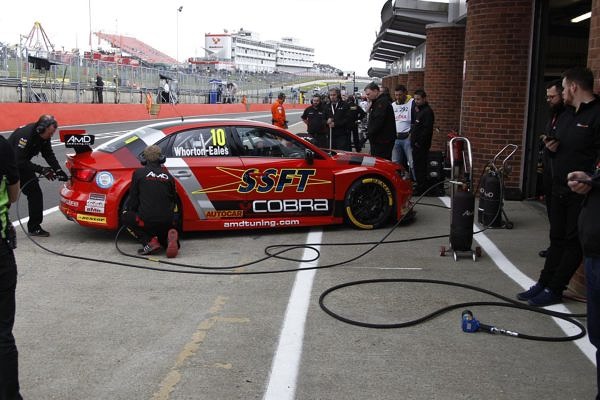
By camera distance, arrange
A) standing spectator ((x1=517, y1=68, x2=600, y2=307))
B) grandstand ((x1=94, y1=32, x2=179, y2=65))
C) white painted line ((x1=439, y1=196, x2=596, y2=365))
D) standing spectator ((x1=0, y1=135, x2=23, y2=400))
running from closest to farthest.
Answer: standing spectator ((x1=0, y1=135, x2=23, y2=400)) < white painted line ((x1=439, y1=196, x2=596, y2=365)) < standing spectator ((x1=517, y1=68, x2=600, y2=307)) < grandstand ((x1=94, y1=32, x2=179, y2=65))

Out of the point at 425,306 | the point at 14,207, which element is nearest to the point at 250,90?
the point at 14,207

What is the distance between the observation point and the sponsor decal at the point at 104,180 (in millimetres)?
7258

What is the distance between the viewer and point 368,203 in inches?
326

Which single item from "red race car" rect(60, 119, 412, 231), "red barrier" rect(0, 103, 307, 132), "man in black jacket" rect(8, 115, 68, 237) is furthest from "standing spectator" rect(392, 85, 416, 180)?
"red barrier" rect(0, 103, 307, 132)

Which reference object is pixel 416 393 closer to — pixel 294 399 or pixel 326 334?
pixel 294 399

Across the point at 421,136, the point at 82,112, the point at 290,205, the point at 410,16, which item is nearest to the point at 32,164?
the point at 290,205

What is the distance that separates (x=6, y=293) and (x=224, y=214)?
14.7 ft

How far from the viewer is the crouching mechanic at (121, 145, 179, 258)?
22.5ft

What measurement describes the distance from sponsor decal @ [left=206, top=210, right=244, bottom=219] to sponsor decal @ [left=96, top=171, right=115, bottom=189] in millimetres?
1160

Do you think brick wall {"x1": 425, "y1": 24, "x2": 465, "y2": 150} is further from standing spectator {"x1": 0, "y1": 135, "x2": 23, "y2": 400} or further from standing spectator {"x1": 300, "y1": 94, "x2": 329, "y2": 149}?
standing spectator {"x1": 0, "y1": 135, "x2": 23, "y2": 400}

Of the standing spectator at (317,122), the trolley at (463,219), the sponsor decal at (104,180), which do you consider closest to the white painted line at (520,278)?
the trolley at (463,219)

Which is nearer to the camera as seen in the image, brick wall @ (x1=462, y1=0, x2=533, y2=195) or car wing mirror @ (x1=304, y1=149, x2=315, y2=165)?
car wing mirror @ (x1=304, y1=149, x2=315, y2=165)

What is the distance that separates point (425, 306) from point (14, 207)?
21.8 feet

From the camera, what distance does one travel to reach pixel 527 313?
17.0 ft
